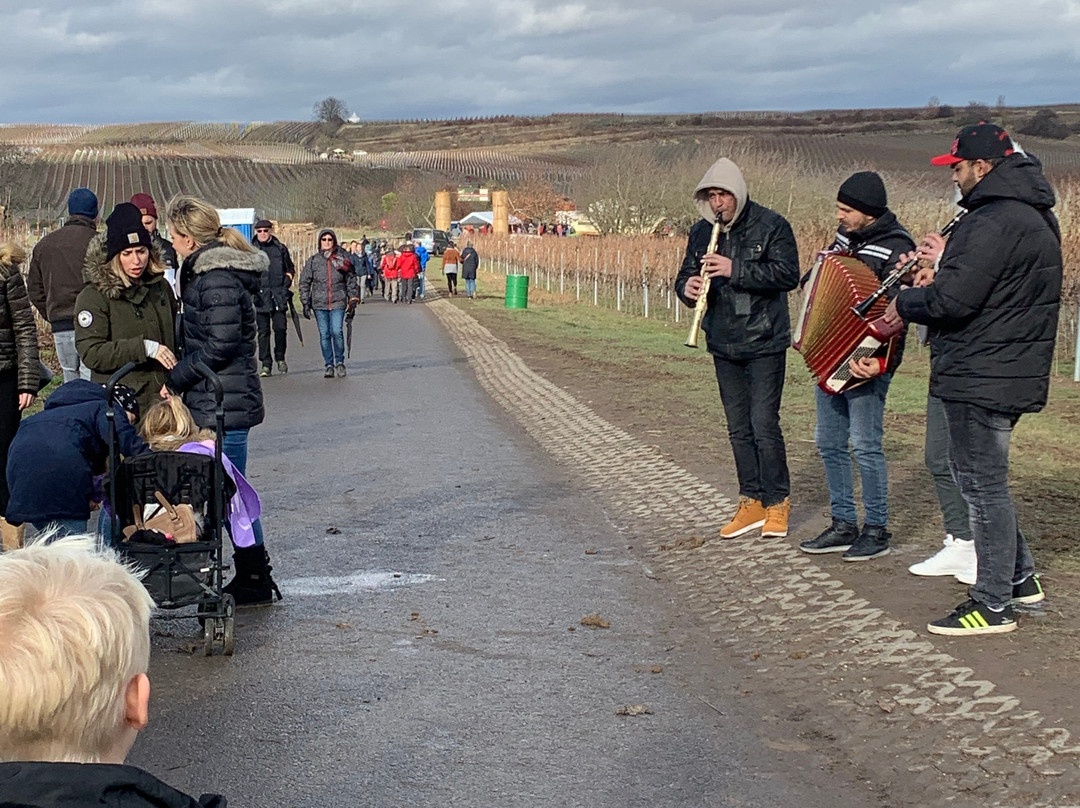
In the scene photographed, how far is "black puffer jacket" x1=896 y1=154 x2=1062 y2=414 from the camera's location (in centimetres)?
569

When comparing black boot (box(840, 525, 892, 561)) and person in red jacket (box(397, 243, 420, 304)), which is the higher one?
black boot (box(840, 525, 892, 561))

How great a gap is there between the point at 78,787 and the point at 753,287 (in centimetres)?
613

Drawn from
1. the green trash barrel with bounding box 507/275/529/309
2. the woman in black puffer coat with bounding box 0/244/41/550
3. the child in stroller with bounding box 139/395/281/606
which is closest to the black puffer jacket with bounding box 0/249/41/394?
the woman in black puffer coat with bounding box 0/244/41/550

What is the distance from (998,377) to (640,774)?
2433 mm

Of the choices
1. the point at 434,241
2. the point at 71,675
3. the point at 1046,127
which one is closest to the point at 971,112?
the point at 1046,127

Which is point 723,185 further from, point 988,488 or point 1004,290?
point 988,488

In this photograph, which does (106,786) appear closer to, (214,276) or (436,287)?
(214,276)

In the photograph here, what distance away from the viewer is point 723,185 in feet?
25.0

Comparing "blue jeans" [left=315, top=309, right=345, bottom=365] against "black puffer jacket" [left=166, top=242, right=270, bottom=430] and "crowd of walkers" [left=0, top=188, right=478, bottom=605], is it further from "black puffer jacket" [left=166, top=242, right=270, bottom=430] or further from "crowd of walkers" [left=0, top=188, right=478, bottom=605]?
"black puffer jacket" [left=166, top=242, right=270, bottom=430]

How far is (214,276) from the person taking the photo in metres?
7.07

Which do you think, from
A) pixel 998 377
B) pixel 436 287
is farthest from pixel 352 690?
pixel 436 287

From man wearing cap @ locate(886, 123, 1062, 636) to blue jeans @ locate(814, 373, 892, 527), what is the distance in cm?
127

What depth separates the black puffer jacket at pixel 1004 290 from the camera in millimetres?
5688

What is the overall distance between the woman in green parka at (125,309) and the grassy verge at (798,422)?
4473mm
